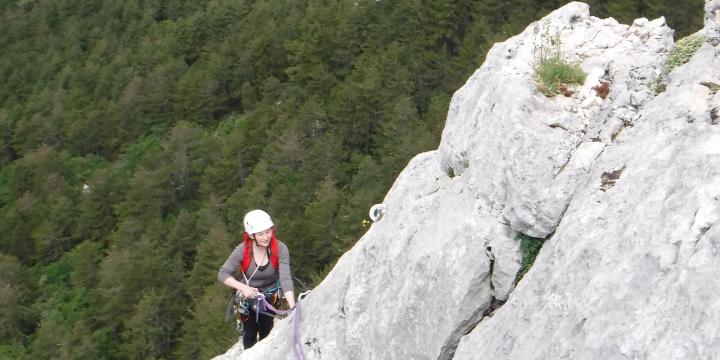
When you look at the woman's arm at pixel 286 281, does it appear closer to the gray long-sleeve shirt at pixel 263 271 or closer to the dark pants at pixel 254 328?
the gray long-sleeve shirt at pixel 263 271

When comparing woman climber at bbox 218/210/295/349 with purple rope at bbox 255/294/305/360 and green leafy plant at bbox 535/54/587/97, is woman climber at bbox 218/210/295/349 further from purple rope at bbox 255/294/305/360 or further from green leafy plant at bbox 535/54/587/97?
green leafy plant at bbox 535/54/587/97

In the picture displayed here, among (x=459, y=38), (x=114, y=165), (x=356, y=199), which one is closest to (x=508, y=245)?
(x=356, y=199)

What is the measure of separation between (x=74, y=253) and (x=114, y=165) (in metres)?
13.8

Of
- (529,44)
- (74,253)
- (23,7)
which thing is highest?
(529,44)

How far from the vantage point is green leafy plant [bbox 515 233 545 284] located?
21.6 feet

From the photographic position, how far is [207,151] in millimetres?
68438

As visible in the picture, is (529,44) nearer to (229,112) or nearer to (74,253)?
(74,253)

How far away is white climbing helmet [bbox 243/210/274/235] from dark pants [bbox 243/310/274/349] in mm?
2608

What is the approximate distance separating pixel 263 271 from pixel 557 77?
4.23m

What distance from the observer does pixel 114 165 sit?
242 ft

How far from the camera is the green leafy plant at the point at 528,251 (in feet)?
21.6

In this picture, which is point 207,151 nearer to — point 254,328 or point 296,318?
point 254,328

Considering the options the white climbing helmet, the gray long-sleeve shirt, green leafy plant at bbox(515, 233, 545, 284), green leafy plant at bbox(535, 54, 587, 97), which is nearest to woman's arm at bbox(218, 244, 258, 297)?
the gray long-sleeve shirt

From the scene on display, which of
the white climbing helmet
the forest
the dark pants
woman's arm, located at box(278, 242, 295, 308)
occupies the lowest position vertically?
the forest
